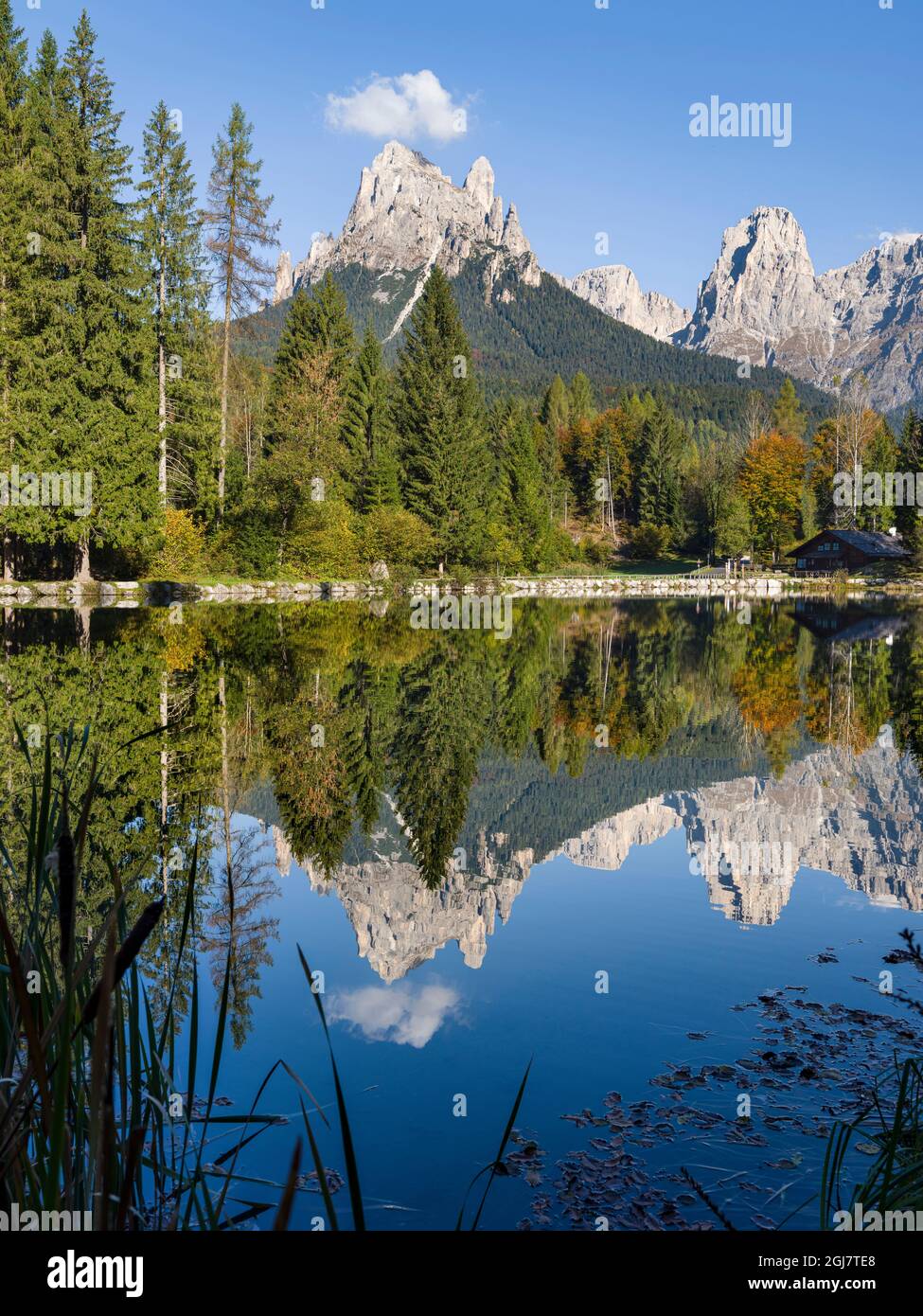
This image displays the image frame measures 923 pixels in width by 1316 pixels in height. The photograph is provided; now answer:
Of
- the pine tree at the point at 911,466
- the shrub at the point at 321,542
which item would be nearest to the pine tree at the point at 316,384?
the shrub at the point at 321,542

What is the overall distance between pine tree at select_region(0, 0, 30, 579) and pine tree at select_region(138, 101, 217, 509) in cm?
458

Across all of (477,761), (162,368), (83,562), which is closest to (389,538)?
(162,368)

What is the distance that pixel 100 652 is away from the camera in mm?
17250

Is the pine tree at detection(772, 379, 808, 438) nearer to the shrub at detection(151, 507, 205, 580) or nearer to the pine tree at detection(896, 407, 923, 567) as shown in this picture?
the pine tree at detection(896, 407, 923, 567)

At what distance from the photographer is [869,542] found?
65.8 m

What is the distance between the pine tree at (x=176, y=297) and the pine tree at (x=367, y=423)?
45.6 feet

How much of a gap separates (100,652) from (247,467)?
112ft

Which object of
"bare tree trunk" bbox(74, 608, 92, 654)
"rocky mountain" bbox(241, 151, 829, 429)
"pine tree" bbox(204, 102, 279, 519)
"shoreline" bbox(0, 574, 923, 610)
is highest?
"rocky mountain" bbox(241, 151, 829, 429)

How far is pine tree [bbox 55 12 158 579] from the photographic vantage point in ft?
103

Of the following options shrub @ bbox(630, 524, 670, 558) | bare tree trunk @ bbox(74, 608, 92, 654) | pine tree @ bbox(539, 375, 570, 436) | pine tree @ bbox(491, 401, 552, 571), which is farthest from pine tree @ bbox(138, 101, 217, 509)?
pine tree @ bbox(539, 375, 570, 436)

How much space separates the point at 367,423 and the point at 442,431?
501 cm

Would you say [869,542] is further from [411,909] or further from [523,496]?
[411,909]
